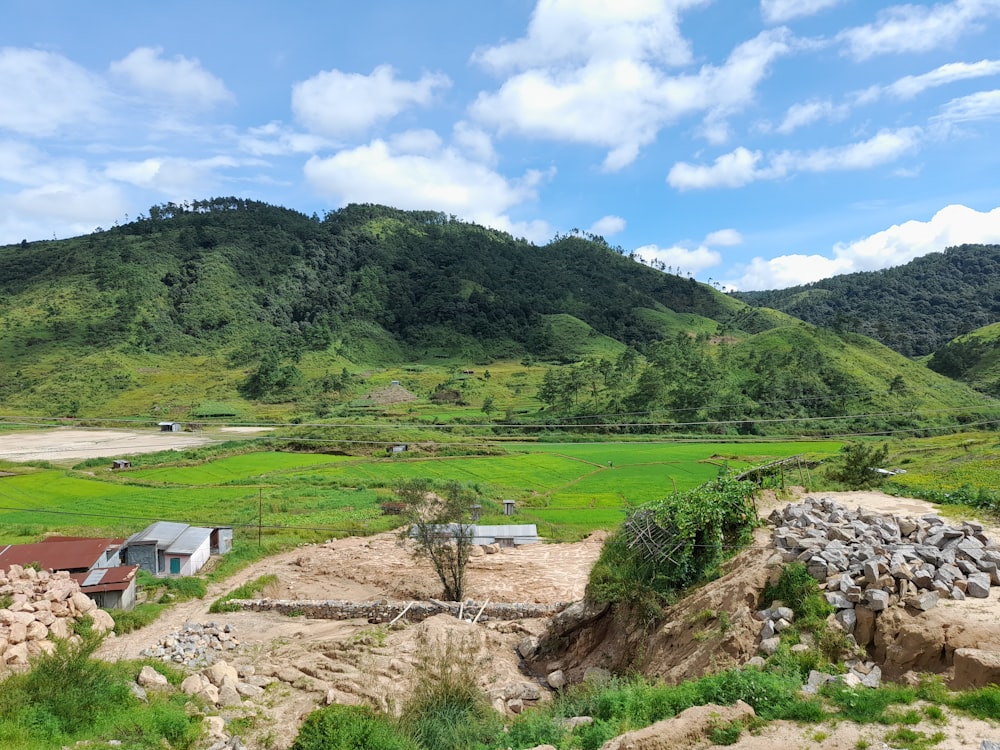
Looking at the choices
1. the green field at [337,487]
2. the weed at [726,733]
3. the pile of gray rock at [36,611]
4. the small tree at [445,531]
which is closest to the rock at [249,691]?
the pile of gray rock at [36,611]

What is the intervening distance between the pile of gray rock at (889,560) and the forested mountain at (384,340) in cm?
3251

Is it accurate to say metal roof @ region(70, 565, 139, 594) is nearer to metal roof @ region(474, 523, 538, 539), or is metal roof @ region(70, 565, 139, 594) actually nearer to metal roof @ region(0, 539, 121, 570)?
metal roof @ region(0, 539, 121, 570)

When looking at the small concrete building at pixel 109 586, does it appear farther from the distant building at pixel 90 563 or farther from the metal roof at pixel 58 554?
the metal roof at pixel 58 554

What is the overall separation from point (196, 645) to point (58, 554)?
1091 centimetres

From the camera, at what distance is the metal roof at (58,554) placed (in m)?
25.1

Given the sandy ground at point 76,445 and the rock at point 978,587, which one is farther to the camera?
the sandy ground at point 76,445

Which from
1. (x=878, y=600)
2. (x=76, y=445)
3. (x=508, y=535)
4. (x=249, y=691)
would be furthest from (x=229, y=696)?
(x=76, y=445)

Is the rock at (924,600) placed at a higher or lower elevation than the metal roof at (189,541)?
higher

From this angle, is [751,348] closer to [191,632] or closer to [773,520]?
[773,520]

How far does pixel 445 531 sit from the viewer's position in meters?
25.3

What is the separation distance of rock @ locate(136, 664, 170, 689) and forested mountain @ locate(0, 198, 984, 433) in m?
36.9

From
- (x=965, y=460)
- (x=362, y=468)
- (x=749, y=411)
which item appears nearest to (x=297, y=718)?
(x=965, y=460)

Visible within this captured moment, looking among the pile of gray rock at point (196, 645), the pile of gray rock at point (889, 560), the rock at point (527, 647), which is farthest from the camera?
the rock at point (527, 647)

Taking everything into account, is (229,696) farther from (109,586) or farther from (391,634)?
(109,586)
